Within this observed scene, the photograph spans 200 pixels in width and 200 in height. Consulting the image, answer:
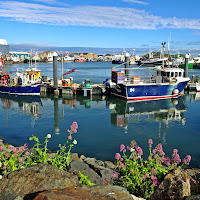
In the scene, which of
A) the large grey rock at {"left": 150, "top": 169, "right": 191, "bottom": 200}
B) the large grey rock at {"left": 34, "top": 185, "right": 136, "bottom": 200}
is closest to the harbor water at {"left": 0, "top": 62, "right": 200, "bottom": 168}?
the large grey rock at {"left": 150, "top": 169, "right": 191, "bottom": 200}

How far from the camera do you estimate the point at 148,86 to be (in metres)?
29.7

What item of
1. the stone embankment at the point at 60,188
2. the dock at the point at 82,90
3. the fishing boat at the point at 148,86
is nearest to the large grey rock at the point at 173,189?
the stone embankment at the point at 60,188

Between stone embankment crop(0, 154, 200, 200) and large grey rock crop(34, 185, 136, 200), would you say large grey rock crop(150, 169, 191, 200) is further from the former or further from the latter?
large grey rock crop(34, 185, 136, 200)

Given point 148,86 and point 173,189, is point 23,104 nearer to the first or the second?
point 148,86

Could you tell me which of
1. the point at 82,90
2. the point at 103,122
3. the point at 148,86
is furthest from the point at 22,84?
the point at 103,122

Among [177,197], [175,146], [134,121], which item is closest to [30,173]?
[177,197]

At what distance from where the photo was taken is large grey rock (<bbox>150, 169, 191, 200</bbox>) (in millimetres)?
5953

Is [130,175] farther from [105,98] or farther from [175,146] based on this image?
[105,98]

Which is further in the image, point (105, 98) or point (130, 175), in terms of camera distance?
point (105, 98)

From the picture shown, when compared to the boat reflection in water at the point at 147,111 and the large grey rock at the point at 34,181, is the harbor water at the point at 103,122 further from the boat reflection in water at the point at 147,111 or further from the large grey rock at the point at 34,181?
the large grey rock at the point at 34,181

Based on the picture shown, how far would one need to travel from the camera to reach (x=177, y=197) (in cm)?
594

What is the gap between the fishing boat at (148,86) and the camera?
96.1 ft

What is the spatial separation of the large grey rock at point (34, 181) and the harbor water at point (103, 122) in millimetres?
7420

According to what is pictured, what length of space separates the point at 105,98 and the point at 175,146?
55.3 ft
